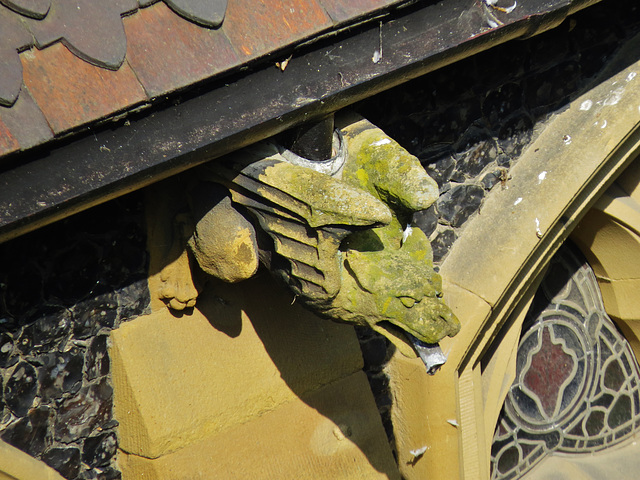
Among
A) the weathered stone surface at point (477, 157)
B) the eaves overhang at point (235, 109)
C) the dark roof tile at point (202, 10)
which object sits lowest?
the weathered stone surface at point (477, 157)

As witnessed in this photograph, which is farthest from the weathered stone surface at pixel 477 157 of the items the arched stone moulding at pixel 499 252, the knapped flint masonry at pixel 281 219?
the arched stone moulding at pixel 499 252

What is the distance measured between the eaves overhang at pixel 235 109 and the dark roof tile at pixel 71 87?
0.03 m

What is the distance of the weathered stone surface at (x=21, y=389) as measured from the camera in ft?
5.61

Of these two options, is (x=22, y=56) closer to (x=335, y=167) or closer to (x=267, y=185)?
(x=267, y=185)

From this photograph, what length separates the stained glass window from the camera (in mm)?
3105

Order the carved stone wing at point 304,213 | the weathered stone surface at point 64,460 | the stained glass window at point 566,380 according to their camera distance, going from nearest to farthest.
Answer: the carved stone wing at point 304,213 → the weathered stone surface at point 64,460 → the stained glass window at point 566,380

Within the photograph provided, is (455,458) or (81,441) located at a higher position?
(81,441)

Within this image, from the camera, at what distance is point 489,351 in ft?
9.01

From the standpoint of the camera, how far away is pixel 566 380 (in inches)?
126

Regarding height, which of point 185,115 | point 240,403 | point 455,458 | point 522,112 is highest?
point 185,115

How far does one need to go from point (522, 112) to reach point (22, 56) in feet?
5.40

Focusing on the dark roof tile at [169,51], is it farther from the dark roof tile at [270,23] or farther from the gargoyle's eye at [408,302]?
the gargoyle's eye at [408,302]

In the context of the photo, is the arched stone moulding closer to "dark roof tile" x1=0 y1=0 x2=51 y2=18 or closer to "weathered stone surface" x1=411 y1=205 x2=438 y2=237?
"weathered stone surface" x1=411 y1=205 x2=438 y2=237

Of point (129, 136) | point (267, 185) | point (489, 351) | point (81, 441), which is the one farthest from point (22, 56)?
point (489, 351)
